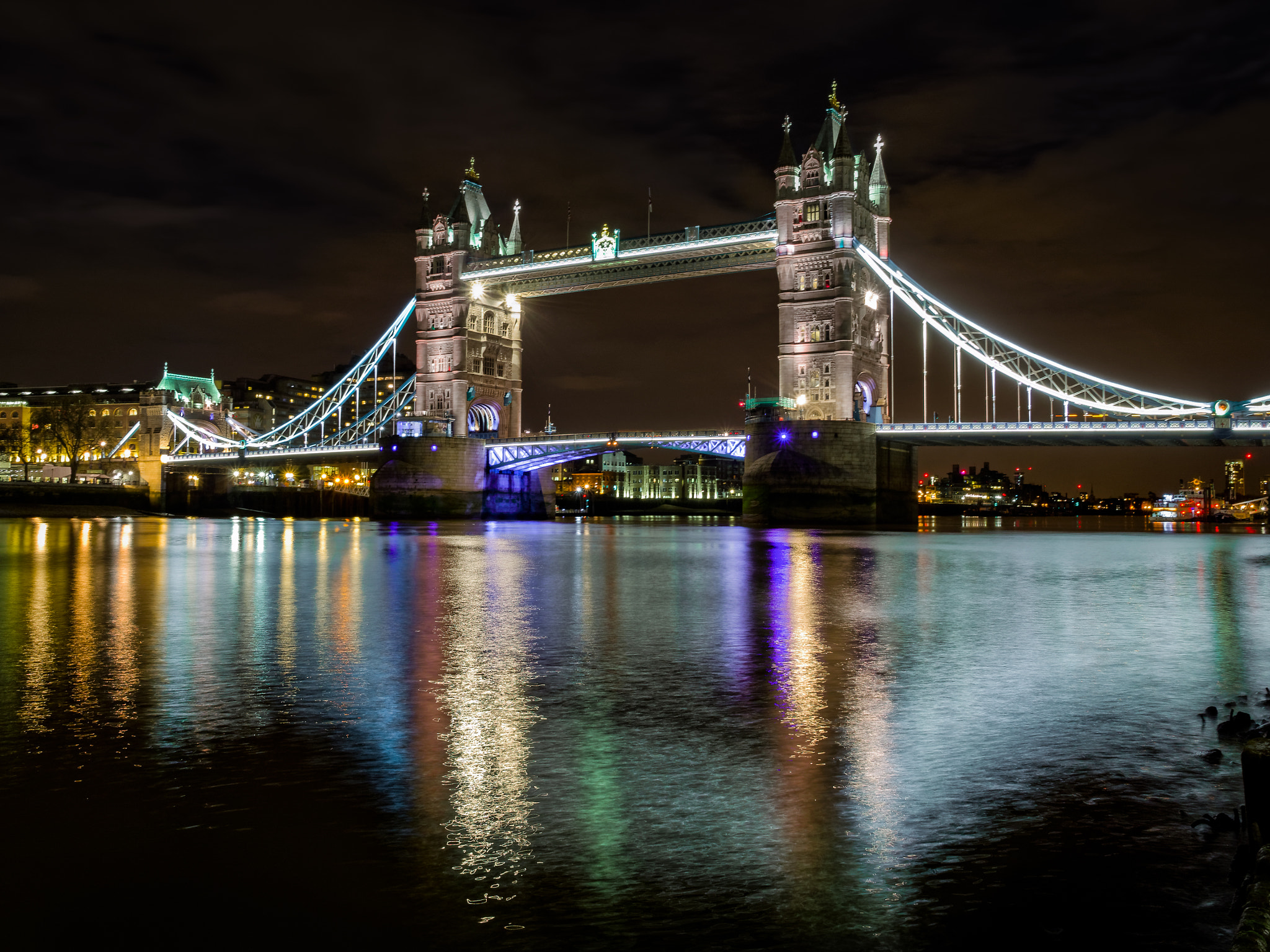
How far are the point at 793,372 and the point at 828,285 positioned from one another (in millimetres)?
4680

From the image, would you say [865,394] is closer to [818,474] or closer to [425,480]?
[818,474]

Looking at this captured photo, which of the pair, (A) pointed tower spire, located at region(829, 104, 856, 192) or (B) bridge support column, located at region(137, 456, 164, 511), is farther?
(B) bridge support column, located at region(137, 456, 164, 511)

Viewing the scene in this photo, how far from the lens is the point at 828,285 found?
174 ft

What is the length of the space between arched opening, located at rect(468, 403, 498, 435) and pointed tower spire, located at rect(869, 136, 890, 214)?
93.0ft

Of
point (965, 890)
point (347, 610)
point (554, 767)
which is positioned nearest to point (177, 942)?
point (554, 767)

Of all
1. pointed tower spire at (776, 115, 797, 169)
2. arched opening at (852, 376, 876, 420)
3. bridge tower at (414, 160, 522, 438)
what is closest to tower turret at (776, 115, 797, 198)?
pointed tower spire at (776, 115, 797, 169)

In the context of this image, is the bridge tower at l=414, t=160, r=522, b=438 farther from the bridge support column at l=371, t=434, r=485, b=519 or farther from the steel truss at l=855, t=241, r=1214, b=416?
the steel truss at l=855, t=241, r=1214, b=416

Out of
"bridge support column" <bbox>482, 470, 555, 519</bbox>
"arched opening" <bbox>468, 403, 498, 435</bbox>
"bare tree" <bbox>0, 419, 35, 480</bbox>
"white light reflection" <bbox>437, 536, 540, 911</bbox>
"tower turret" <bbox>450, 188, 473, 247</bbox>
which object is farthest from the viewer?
"bare tree" <bbox>0, 419, 35, 480</bbox>

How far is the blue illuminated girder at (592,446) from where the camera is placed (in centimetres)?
5781

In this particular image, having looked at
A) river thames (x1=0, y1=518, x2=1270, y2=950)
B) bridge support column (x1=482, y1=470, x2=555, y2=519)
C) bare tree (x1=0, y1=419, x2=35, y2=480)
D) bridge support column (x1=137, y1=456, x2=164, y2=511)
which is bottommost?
river thames (x1=0, y1=518, x2=1270, y2=950)

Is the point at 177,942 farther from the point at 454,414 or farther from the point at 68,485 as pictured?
the point at 68,485

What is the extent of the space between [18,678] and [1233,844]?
332 inches

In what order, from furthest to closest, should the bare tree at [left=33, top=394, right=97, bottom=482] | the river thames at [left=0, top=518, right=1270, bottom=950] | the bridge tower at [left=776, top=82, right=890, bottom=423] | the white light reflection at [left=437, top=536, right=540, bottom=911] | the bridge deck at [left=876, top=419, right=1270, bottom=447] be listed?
1. the bare tree at [left=33, top=394, right=97, bottom=482]
2. the bridge tower at [left=776, top=82, right=890, bottom=423]
3. the bridge deck at [left=876, top=419, right=1270, bottom=447]
4. the white light reflection at [left=437, top=536, right=540, bottom=911]
5. the river thames at [left=0, top=518, right=1270, bottom=950]

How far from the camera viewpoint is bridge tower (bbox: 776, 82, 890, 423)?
5250 cm
